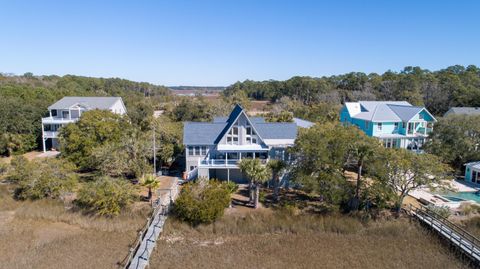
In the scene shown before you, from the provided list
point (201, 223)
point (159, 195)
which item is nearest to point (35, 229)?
point (159, 195)

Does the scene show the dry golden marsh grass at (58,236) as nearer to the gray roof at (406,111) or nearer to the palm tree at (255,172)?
the palm tree at (255,172)

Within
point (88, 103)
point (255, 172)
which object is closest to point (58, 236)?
point (255, 172)

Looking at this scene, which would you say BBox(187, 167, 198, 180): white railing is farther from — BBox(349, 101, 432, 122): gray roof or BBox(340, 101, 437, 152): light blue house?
BBox(349, 101, 432, 122): gray roof

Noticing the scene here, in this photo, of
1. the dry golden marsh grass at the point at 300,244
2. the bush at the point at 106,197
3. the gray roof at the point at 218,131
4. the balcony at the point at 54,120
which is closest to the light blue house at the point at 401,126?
the gray roof at the point at 218,131

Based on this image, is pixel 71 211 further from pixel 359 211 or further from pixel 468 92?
pixel 468 92

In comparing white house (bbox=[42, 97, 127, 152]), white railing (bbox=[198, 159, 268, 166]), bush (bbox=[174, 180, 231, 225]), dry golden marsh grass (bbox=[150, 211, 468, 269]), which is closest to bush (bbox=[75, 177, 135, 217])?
bush (bbox=[174, 180, 231, 225])

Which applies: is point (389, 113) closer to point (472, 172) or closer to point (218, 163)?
point (472, 172)
